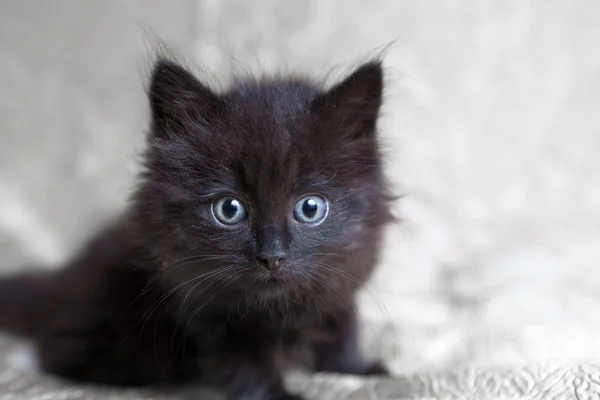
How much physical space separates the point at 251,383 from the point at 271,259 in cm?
37

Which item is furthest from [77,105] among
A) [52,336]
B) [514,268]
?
[514,268]

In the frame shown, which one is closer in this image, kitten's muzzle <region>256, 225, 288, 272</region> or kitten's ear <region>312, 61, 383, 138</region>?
kitten's muzzle <region>256, 225, 288, 272</region>

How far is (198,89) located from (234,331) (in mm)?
517

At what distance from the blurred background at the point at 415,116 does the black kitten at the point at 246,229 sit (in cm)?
71

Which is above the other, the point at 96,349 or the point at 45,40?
the point at 45,40

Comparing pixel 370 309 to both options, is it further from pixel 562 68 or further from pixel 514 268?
pixel 562 68

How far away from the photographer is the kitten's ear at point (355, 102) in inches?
59.6

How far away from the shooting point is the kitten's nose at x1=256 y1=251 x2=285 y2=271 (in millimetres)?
1362

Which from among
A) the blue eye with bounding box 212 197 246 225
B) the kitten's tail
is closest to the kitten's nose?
the blue eye with bounding box 212 197 246 225

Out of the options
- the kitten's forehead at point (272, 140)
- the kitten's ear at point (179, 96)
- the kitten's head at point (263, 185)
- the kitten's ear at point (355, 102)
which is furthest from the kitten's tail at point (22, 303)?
the kitten's ear at point (355, 102)

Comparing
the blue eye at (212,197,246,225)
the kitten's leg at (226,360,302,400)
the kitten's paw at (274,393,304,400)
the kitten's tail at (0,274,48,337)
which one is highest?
the blue eye at (212,197,246,225)

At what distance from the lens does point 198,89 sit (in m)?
1.51

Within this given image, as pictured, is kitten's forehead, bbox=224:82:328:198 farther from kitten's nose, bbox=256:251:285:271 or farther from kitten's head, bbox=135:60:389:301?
kitten's nose, bbox=256:251:285:271

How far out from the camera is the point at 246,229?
1.43 m
